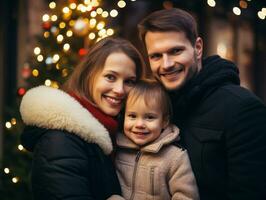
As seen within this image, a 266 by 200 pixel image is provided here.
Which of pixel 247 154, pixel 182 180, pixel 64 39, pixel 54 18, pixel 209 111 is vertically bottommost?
pixel 182 180

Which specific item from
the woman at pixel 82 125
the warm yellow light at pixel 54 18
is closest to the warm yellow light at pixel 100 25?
the warm yellow light at pixel 54 18

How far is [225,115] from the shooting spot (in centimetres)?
361

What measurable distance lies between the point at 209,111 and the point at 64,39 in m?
3.04

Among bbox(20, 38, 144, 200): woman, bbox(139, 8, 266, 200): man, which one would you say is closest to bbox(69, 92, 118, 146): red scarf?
bbox(20, 38, 144, 200): woman

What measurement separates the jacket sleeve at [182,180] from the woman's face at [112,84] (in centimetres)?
60

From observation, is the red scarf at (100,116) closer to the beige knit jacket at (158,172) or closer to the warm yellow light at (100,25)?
the beige knit jacket at (158,172)

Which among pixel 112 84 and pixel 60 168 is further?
pixel 112 84

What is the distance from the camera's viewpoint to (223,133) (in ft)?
11.7

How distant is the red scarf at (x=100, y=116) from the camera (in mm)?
3926

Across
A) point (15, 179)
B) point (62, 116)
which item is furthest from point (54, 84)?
point (62, 116)

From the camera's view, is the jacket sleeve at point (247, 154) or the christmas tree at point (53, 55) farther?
the christmas tree at point (53, 55)

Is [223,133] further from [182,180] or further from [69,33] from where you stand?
[69,33]

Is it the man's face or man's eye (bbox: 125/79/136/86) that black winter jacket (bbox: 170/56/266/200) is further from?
man's eye (bbox: 125/79/136/86)

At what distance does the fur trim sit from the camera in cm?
362
